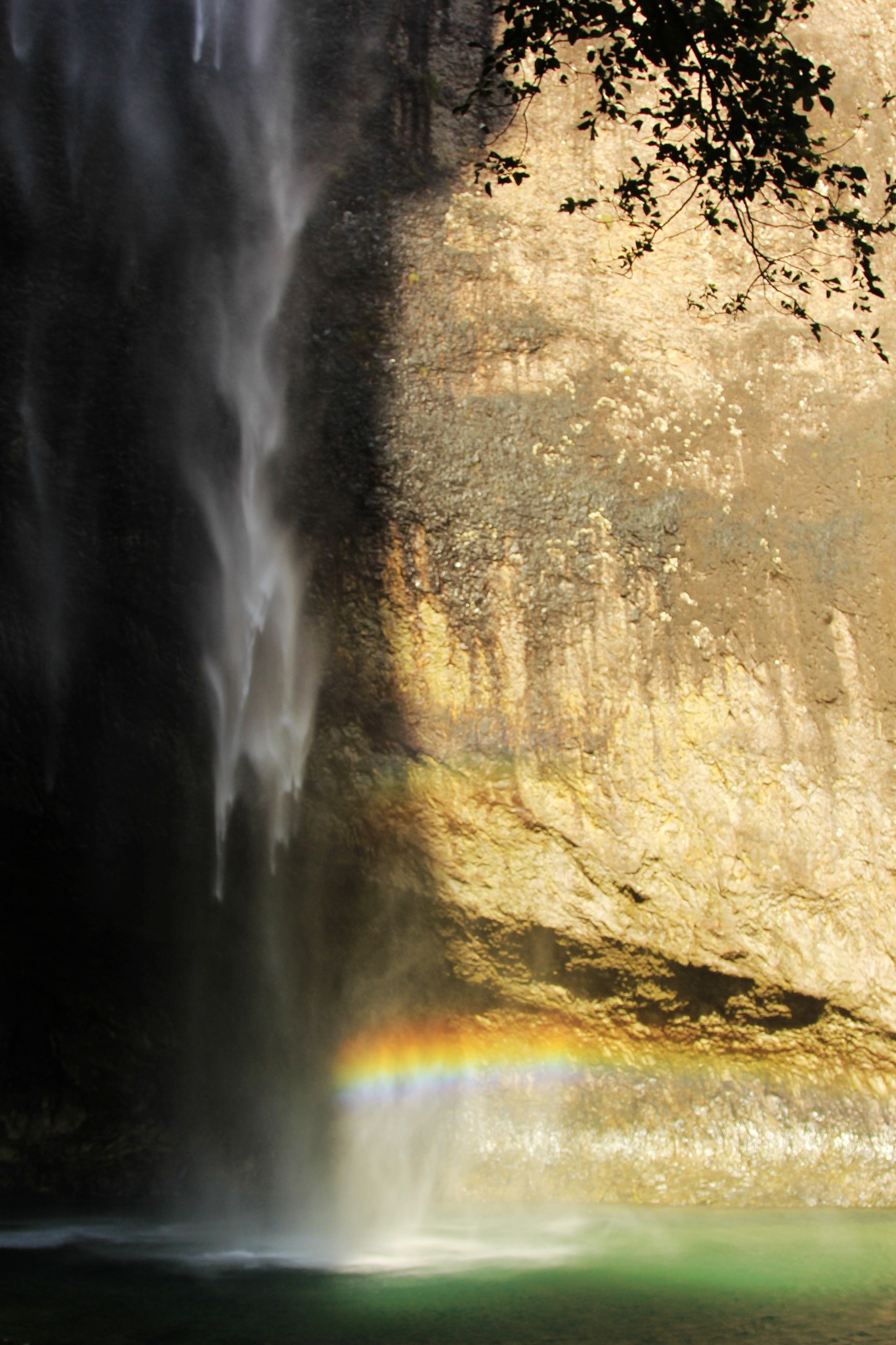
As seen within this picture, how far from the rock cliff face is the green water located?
75cm

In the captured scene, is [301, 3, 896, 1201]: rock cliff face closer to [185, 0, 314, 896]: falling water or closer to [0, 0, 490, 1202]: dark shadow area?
[0, 0, 490, 1202]: dark shadow area

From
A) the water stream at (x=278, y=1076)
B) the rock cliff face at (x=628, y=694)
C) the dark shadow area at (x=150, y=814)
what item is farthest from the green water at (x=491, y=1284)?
the dark shadow area at (x=150, y=814)

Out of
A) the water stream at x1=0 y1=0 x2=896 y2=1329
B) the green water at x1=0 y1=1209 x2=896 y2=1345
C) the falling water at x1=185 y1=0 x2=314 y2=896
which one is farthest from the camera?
the falling water at x1=185 y1=0 x2=314 y2=896

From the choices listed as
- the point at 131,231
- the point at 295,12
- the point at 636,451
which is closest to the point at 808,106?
the point at 636,451

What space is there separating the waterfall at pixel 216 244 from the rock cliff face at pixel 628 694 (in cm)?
42

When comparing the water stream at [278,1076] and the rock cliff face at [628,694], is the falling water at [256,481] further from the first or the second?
the rock cliff face at [628,694]

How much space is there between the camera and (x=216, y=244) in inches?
302

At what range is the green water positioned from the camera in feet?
13.2

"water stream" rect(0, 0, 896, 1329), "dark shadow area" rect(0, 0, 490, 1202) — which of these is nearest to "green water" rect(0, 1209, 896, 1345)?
"water stream" rect(0, 0, 896, 1329)

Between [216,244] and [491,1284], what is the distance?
6.41 m

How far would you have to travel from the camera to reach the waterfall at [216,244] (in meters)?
6.75

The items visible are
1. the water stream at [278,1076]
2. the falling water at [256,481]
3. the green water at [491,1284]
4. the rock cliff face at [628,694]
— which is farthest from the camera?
the falling water at [256,481]

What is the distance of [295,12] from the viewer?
848 centimetres

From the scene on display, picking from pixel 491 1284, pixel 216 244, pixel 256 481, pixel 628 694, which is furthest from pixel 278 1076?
pixel 216 244
